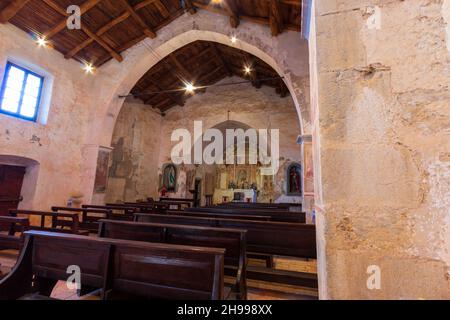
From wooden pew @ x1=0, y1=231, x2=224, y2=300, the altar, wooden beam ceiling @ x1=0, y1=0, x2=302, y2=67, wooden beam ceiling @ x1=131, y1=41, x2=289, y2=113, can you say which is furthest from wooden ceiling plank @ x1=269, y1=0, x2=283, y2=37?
the altar

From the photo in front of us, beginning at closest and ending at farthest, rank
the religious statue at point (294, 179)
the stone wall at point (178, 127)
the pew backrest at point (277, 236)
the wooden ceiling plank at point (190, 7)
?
the pew backrest at point (277, 236) < the wooden ceiling plank at point (190, 7) < the religious statue at point (294, 179) < the stone wall at point (178, 127)

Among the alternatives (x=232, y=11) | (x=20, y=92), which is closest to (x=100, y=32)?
(x=20, y=92)

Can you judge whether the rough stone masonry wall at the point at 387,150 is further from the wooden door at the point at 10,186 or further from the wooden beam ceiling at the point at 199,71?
the wooden door at the point at 10,186

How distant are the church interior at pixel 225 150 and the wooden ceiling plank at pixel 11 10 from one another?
5 centimetres

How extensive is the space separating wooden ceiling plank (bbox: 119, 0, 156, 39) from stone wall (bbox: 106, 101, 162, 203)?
11.9 ft

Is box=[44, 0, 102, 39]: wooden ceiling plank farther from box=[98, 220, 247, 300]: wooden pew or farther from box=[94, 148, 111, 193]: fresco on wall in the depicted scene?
box=[98, 220, 247, 300]: wooden pew

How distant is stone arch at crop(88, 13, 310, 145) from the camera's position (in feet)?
20.1

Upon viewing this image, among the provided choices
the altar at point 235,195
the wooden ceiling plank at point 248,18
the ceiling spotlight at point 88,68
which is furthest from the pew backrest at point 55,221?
the altar at point 235,195

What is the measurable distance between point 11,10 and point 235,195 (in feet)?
39.9

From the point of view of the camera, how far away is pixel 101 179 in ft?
23.9

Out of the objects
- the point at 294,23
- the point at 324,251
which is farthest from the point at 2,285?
the point at 294,23

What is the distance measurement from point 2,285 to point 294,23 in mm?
6872

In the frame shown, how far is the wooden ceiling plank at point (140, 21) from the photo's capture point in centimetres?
575

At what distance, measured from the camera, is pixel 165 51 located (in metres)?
7.32
